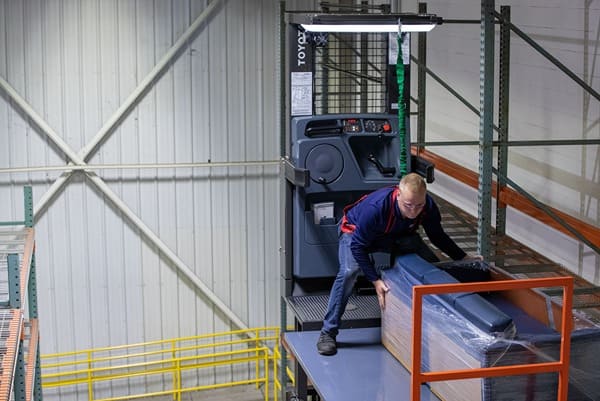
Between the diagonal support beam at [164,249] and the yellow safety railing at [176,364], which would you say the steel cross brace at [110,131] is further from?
the yellow safety railing at [176,364]

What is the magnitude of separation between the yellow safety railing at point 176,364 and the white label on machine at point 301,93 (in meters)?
5.00

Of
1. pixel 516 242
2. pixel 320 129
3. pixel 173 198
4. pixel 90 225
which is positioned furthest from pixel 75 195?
pixel 516 242

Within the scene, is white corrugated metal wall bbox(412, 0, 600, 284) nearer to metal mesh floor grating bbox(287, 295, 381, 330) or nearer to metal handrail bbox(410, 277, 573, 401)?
metal mesh floor grating bbox(287, 295, 381, 330)

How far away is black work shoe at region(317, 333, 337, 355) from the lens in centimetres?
682

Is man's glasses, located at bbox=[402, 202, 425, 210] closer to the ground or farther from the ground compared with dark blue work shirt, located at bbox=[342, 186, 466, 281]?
farther from the ground

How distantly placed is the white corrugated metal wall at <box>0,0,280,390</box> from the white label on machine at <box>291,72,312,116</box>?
4038 mm

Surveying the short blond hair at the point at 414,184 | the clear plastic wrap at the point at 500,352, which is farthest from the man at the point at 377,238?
the clear plastic wrap at the point at 500,352

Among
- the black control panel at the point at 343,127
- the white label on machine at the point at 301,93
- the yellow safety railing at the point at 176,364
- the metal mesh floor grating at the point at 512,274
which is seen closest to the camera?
the metal mesh floor grating at the point at 512,274

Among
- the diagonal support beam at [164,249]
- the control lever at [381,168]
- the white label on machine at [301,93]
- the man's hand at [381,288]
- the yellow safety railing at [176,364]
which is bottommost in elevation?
the yellow safety railing at [176,364]

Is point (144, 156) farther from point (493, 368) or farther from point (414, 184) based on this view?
point (493, 368)

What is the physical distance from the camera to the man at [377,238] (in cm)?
655

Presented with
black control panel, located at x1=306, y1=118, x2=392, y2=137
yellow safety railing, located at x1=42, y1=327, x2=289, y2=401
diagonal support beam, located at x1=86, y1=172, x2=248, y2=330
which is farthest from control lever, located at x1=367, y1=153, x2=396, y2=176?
diagonal support beam, located at x1=86, y1=172, x2=248, y2=330

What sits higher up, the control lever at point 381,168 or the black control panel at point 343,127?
the black control panel at point 343,127

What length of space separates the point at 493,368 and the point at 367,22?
10.2 ft
